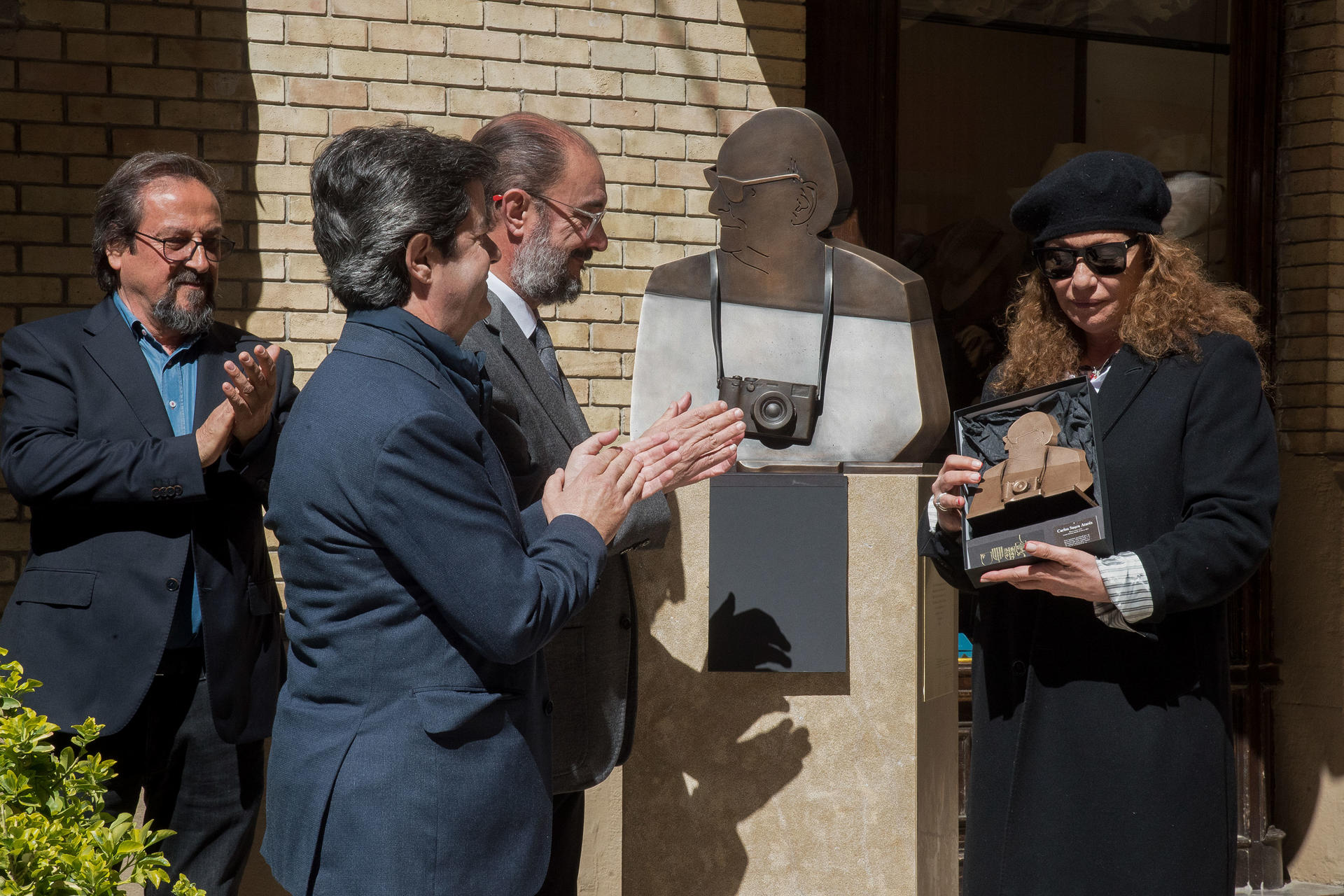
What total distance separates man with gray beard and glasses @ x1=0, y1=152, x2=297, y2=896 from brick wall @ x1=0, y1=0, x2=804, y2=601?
1.22m

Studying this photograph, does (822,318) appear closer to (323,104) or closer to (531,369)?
(531,369)

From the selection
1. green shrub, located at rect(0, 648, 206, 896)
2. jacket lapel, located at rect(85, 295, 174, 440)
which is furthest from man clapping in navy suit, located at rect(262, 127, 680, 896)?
jacket lapel, located at rect(85, 295, 174, 440)

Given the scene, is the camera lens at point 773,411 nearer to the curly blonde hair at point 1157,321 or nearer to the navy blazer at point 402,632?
the curly blonde hair at point 1157,321

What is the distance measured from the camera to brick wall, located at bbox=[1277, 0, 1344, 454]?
487 cm

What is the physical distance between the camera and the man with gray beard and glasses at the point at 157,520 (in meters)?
2.57

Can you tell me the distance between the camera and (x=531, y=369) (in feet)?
7.79

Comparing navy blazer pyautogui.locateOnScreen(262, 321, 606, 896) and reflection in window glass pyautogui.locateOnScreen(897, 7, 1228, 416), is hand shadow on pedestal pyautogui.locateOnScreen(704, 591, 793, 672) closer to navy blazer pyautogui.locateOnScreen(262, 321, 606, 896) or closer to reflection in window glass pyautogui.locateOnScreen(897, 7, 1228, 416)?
navy blazer pyautogui.locateOnScreen(262, 321, 606, 896)

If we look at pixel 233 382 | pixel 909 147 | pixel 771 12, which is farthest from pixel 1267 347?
pixel 233 382

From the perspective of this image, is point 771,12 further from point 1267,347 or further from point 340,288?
point 340,288

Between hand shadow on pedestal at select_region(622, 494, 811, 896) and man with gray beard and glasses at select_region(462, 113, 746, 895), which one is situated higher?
man with gray beard and glasses at select_region(462, 113, 746, 895)

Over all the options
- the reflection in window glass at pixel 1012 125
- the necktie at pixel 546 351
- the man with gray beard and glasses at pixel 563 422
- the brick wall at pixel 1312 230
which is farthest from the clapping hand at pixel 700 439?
the brick wall at pixel 1312 230

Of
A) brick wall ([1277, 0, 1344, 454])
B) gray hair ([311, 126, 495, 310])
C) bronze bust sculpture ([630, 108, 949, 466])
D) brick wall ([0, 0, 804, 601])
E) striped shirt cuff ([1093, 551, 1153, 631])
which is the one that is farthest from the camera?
brick wall ([1277, 0, 1344, 454])

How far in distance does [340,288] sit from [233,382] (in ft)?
2.91

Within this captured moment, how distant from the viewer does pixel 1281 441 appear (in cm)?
504
